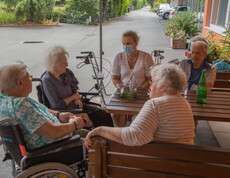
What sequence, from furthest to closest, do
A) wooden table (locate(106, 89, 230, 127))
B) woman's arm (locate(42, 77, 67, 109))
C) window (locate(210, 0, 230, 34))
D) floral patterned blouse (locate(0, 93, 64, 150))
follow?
window (locate(210, 0, 230, 34)) → woman's arm (locate(42, 77, 67, 109)) → wooden table (locate(106, 89, 230, 127)) → floral patterned blouse (locate(0, 93, 64, 150))

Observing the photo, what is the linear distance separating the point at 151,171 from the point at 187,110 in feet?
1.44

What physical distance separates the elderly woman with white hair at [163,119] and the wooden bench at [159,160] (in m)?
0.07

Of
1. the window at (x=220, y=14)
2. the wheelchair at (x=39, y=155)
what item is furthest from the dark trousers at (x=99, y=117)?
the window at (x=220, y=14)

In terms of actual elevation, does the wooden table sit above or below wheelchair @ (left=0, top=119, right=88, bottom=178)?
above

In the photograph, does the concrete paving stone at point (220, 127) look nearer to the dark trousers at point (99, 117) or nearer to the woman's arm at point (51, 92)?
the dark trousers at point (99, 117)

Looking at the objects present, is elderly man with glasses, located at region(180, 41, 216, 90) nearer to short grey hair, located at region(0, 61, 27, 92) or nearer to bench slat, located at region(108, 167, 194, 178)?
bench slat, located at region(108, 167, 194, 178)

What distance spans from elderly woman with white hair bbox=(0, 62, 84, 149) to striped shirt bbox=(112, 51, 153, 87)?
152 cm

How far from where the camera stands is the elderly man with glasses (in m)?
2.83

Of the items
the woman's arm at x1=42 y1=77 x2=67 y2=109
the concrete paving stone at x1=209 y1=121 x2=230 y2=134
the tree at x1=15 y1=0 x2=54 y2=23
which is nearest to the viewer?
the woman's arm at x1=42 y1=77 x2=67 y2=109

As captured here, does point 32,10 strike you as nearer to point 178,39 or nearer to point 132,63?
point 178,39

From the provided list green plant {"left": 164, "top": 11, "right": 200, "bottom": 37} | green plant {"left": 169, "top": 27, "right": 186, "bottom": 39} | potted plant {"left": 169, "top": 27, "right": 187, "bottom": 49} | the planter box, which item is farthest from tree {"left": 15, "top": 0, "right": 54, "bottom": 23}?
the planter box

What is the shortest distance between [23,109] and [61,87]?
1.00 metres

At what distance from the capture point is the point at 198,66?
2.95 meters

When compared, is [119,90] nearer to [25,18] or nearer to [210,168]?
[210,168]
